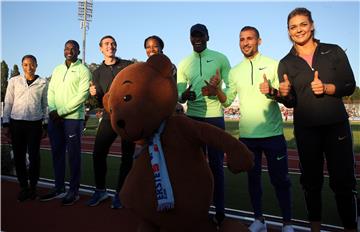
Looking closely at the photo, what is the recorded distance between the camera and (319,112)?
299cm

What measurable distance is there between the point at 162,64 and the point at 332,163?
1.65m

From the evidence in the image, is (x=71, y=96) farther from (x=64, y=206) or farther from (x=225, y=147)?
(x=225, y=147)

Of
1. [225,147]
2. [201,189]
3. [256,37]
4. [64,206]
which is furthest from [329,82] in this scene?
[64,206]

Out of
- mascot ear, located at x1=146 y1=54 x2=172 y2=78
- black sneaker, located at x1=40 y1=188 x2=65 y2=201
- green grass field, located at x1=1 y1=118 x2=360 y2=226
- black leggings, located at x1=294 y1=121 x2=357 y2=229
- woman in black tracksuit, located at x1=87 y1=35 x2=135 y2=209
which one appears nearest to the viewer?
mascot ear, located at x1=146 y1=54 x2=172 y2=78

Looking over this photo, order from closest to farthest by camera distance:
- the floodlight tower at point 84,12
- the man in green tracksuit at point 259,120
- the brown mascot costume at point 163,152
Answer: the brown mascot costume at point 163,152 → the man in green tracksuit at point 259,120 → the floodlight tower at point 84,12

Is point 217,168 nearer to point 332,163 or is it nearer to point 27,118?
point 332,163

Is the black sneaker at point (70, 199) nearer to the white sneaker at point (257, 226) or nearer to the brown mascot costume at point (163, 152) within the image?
the brown mascot costume at point (163, 152)

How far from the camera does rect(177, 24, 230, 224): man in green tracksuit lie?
3639mm

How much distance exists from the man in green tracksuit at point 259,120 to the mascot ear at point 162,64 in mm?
787

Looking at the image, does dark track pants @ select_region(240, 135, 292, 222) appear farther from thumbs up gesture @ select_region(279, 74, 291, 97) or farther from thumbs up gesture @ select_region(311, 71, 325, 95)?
thumbs up gesture @ select_region(311, 71, 325, 95)

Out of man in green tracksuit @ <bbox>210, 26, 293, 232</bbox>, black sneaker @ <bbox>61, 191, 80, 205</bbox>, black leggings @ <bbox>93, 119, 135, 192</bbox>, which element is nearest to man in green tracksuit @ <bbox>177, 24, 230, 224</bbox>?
man in green tracksuit @ <bbox>210, 26, 293, 232</bbox>

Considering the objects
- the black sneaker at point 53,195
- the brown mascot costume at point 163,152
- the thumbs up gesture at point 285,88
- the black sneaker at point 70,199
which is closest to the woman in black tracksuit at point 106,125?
the black sneaker at point 70,199

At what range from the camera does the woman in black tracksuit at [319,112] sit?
9.70 ft

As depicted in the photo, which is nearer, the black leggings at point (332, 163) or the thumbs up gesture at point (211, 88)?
the black leggings at point (332, 163)
